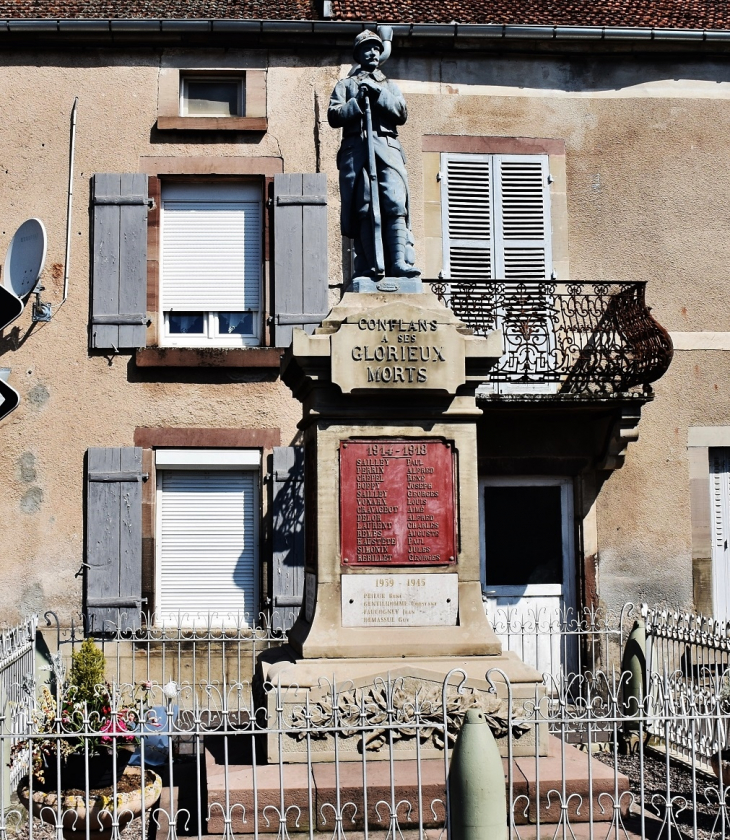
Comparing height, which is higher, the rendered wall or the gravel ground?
the rendered wall

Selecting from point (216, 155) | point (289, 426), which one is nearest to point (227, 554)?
point (289, 426)

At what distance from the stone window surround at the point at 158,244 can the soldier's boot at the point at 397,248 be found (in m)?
4.33

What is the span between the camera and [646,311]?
1116cm

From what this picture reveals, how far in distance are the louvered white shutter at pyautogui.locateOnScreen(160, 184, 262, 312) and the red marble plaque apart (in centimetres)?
540

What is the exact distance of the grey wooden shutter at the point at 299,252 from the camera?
37.5ft

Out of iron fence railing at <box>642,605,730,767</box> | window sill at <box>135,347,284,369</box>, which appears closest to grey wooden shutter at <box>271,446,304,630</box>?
window sill at <box>135,347,284,369</box>

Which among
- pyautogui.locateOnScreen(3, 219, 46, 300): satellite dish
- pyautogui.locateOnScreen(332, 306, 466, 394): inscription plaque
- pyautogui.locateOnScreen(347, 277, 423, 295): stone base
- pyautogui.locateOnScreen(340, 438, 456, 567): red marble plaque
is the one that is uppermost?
pyautogui.locateOnScreen(3, 219, 46, 300): satellite dish

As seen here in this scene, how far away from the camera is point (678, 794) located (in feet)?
23.8

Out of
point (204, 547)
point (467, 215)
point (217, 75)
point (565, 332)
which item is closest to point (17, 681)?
point (204, 547)

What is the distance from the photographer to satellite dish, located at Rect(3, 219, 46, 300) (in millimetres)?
10875

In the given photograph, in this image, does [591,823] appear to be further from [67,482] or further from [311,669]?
[67,482]

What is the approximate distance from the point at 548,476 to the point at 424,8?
5.34m

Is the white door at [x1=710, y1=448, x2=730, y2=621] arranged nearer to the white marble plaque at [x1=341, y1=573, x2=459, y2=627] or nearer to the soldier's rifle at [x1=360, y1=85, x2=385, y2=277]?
the white marble plaque at [x1=341, y1=573, x2=459, y2=627]

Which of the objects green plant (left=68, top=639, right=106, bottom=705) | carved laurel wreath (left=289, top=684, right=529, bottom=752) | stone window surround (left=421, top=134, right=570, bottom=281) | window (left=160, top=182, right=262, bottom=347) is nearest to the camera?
carved laurel wreath (left=289, top=684, right=529, bottom=752)
